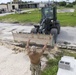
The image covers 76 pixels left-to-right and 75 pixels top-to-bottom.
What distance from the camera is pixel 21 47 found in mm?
10859

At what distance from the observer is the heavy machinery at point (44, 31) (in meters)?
10.2

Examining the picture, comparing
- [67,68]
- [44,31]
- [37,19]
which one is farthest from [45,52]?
[37,19]

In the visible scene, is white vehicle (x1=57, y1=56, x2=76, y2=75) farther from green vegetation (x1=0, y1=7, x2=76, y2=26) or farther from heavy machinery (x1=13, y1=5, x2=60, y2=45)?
green vegetation (x1=0, y1=7, x2=76, y2=26)

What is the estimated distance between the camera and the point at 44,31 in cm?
1152

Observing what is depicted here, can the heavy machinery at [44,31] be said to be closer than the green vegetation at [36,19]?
Yes

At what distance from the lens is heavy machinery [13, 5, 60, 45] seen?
33.4ft

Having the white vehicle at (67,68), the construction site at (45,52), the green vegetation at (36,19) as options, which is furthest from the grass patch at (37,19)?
the white vehicle at (67,68)

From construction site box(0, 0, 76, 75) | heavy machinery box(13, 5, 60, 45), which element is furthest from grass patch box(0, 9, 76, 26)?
construction site box(0, 0, 76, 75)

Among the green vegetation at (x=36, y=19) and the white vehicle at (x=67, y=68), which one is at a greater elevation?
the white vehicle at (x=67, y=68)

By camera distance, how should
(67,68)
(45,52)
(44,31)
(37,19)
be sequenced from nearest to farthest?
1. (67,68)
2. (45,52)
3. (44,31)
4. (37,19)

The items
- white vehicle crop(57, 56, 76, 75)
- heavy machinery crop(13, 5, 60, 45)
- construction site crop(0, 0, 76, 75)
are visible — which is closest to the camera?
white vehicle crop(57, 56, 76, 75)

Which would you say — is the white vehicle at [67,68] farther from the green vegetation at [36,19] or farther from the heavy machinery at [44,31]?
the green vegetation at [36,19]

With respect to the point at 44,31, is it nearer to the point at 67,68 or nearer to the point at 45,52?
the point at 45,52

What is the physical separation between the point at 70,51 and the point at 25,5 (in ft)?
200
